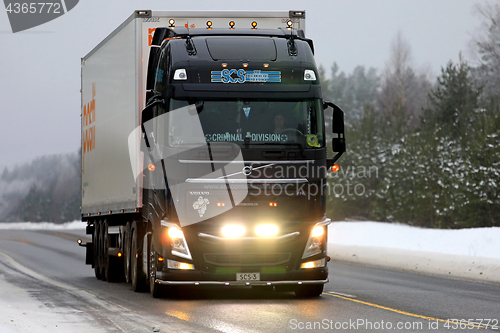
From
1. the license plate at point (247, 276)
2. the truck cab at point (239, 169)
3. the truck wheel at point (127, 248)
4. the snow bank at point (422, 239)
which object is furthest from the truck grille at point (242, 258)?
the snow bank at point (422, 239)

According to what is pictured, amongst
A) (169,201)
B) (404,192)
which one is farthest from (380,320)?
(404,192)

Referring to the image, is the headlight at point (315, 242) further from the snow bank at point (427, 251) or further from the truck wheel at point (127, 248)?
the snow bank at point (427, 251)

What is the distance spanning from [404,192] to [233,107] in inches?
1714

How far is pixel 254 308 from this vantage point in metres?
11.3

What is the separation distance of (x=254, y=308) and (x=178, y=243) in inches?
59.1

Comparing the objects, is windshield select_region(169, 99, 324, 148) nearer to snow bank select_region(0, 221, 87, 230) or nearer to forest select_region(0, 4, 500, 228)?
forest select_region(0, 4, 500, 228)

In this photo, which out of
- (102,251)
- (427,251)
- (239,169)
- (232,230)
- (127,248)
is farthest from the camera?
(427,251)

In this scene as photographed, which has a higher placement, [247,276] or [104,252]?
[104,252]

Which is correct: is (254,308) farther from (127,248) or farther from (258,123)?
(127,248)

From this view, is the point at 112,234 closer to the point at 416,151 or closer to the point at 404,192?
the point at 416,151

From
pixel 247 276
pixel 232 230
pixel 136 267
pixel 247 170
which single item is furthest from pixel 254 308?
pixel 136 267

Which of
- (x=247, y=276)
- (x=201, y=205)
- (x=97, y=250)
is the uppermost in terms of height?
(x=201, y=205)

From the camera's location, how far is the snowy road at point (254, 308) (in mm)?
9438

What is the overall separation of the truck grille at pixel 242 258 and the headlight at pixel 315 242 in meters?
0.37
